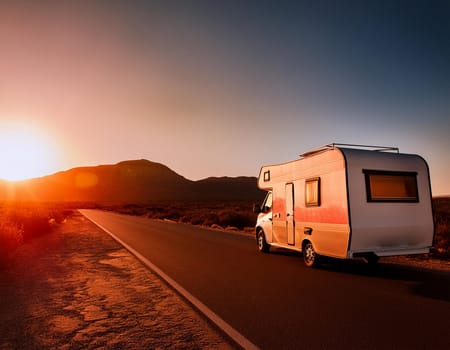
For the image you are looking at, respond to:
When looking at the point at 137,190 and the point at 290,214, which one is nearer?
the point at 290,214

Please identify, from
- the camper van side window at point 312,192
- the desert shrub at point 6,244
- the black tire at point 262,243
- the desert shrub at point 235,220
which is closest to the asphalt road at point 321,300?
the black tire at point 262,243

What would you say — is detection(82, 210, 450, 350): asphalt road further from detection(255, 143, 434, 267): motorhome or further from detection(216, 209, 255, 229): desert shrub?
detection(216, 209, 255, 229): desert shrub

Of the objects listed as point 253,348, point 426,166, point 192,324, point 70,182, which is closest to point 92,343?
point 192,324

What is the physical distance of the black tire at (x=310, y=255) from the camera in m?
10.5

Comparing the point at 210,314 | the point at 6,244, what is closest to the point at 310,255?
the point at 210,314

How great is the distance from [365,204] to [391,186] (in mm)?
862

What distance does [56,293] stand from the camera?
26.3ft

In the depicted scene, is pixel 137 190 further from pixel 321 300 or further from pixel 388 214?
pixel 321 300

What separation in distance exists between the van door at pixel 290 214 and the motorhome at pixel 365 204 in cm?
70

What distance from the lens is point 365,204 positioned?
30.5 ft

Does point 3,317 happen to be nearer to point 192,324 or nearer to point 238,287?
point 192,324

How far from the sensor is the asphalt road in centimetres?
514

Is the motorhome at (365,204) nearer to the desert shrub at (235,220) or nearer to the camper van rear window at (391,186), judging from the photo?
the camper van rear window at (391,186)

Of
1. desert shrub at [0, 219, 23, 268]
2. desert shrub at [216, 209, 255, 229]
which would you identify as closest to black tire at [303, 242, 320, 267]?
desert shrub at [0, 219, 23, 268]
